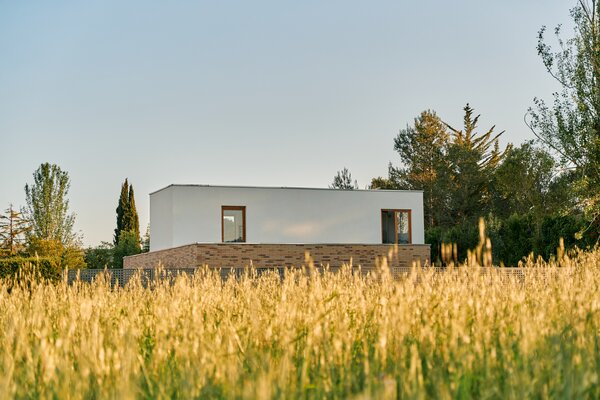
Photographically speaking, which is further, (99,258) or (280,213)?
(99,258)

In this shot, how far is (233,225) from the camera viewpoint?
2238 centimetres

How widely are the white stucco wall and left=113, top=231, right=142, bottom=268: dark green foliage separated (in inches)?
319

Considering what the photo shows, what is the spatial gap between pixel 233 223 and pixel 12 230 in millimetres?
14657

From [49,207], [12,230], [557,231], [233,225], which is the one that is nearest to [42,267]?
[233,225]

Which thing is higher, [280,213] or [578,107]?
[578,107]

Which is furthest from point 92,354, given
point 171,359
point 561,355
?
point 561,355

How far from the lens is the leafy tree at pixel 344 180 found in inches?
1703

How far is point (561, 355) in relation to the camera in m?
2.50

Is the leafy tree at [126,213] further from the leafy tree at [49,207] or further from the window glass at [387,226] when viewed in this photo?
the window glass at [387,226]

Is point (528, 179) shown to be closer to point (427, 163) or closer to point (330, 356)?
point (427, 163)

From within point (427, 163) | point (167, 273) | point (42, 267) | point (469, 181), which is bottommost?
point (167, 273)

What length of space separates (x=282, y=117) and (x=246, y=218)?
Result: 351 cm

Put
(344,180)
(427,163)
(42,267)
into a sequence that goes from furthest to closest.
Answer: (344,180), (427,163), (42,267)

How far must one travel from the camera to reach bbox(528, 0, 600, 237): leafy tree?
1519 centimetres
